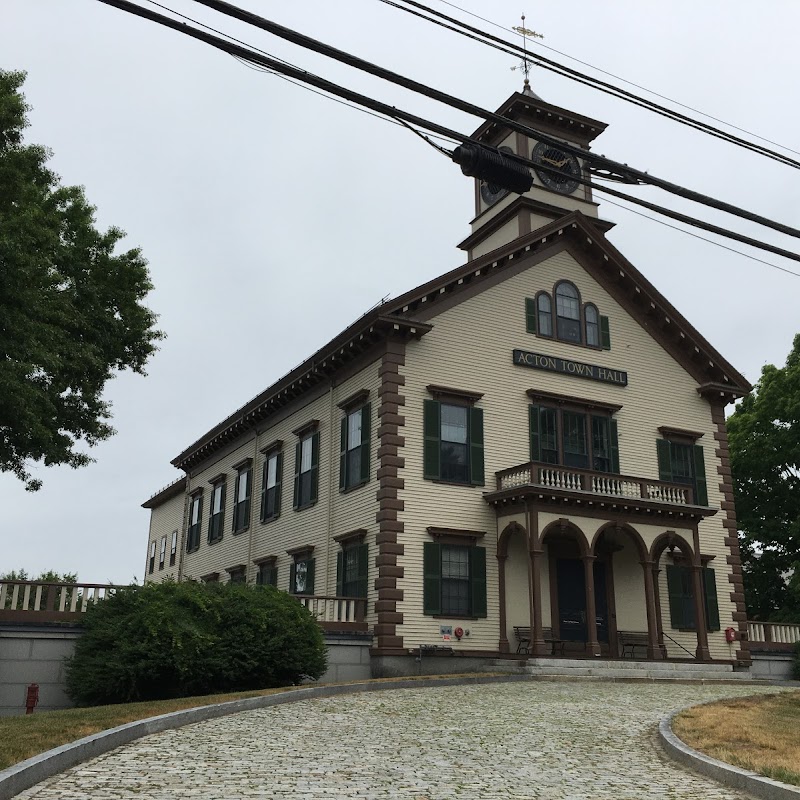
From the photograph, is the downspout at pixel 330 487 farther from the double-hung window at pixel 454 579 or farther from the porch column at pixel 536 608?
the porch column at pixel 536 608

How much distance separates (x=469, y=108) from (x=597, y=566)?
19.1 meters

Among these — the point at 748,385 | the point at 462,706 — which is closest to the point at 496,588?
the point at 462,706

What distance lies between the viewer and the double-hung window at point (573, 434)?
2770 centimetres

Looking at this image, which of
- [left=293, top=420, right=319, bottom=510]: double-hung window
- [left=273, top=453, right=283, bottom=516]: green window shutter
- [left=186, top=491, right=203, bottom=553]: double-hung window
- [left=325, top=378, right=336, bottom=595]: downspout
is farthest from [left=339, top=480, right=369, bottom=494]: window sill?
[left=186, top=491, right=203, bottom=553]: double-hung window

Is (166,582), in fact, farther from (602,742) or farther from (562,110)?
(562,110)

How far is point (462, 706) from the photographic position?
15.8m

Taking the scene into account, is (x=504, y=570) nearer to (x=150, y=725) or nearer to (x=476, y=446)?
(x=476, y=446)

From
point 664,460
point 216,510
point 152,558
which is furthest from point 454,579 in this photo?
point 152,558

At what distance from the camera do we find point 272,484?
33.3 meters

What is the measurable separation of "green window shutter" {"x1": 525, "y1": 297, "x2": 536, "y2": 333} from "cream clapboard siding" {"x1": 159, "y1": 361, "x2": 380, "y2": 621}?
5154 mm

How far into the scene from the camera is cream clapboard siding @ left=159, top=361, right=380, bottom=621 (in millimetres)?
26484

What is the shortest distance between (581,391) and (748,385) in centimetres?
683

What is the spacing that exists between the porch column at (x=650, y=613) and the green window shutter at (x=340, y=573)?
27.2ft

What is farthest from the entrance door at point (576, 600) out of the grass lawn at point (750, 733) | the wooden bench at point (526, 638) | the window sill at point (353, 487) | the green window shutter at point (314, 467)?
the grass lawn at point (750, 733)
